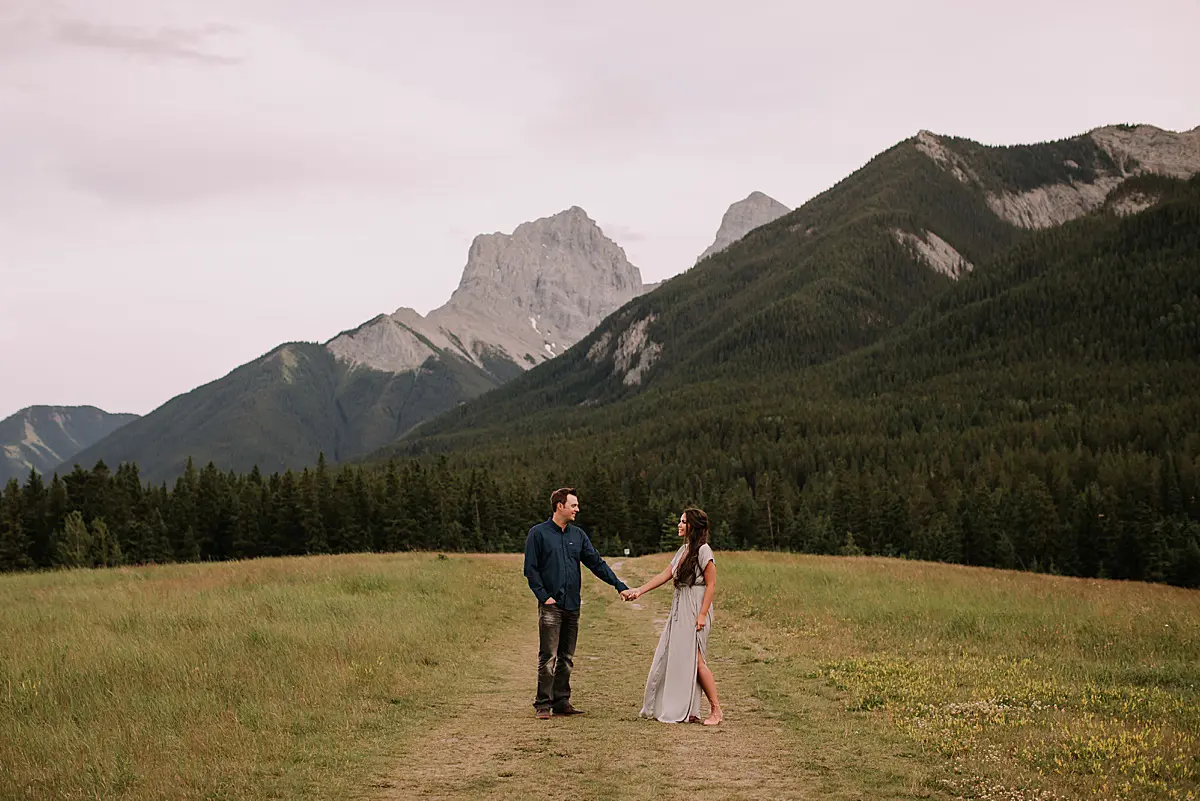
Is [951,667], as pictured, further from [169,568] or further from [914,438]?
[914,438]

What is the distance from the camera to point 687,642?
14133mm

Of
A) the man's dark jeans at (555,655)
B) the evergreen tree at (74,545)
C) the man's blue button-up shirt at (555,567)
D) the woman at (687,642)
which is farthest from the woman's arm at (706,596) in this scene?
the evergreen tree at (74,545)

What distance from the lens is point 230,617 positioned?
21.6 m

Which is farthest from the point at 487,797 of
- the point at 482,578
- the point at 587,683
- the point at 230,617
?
the point at 482,578

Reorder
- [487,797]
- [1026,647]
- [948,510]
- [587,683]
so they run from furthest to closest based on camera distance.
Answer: [948,510] → [1026,647] → [587,683] → [487,797]

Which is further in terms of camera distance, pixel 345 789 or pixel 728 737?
pixel 728 737

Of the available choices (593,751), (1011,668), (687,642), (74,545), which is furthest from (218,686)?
(74,545)

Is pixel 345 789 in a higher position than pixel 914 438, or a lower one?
lower

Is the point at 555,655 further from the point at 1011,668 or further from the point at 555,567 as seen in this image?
the point at 1011,668

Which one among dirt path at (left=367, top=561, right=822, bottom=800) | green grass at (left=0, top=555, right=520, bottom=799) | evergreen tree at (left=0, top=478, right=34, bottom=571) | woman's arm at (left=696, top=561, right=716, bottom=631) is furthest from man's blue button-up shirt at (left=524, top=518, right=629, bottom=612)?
evergreen tree at (left=0, top=478, right=34, bottom=571)

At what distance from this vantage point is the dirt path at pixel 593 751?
10.2m

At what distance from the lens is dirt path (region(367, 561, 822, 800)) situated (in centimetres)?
1016

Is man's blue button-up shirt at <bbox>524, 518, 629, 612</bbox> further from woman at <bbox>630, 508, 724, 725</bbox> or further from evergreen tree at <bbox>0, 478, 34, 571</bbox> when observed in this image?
evergreen tree at <bbox>0, 478, 34, 571</bbox>

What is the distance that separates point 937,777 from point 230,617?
1711 centimetres
